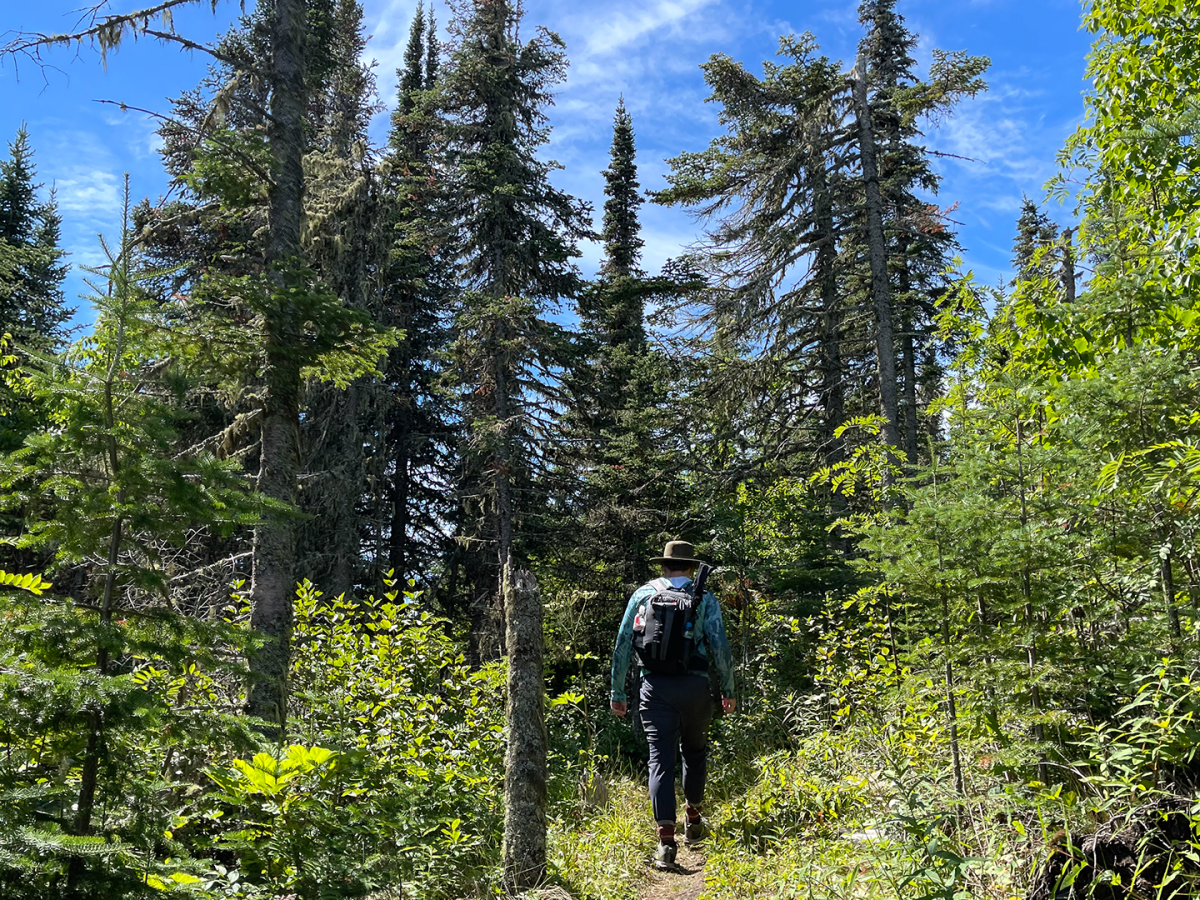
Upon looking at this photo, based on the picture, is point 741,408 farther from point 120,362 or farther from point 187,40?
point 120,362

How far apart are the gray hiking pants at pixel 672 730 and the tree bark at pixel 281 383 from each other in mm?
3302

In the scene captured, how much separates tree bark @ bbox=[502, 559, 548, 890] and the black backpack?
110 centimetres

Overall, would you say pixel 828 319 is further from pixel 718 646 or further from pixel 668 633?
pixel 668 633

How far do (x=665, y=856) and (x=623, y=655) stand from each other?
1.49 m

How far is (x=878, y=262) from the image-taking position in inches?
500

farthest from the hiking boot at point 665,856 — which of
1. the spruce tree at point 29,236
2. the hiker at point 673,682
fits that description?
the spruce tree at point 29,236

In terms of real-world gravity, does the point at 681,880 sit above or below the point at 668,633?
below

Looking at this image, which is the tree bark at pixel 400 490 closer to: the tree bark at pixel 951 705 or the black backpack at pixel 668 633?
the black backpack at pixel 668 633

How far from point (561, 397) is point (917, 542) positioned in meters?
13.3

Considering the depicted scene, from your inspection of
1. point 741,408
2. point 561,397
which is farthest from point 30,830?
point 561,397

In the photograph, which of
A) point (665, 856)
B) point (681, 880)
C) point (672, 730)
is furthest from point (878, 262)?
point (681, 880)

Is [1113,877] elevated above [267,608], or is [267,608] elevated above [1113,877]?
[267,608]

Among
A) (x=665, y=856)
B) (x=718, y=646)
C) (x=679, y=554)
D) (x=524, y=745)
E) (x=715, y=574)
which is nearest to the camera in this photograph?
(x=524, y=745)

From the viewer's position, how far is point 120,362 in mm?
3754
